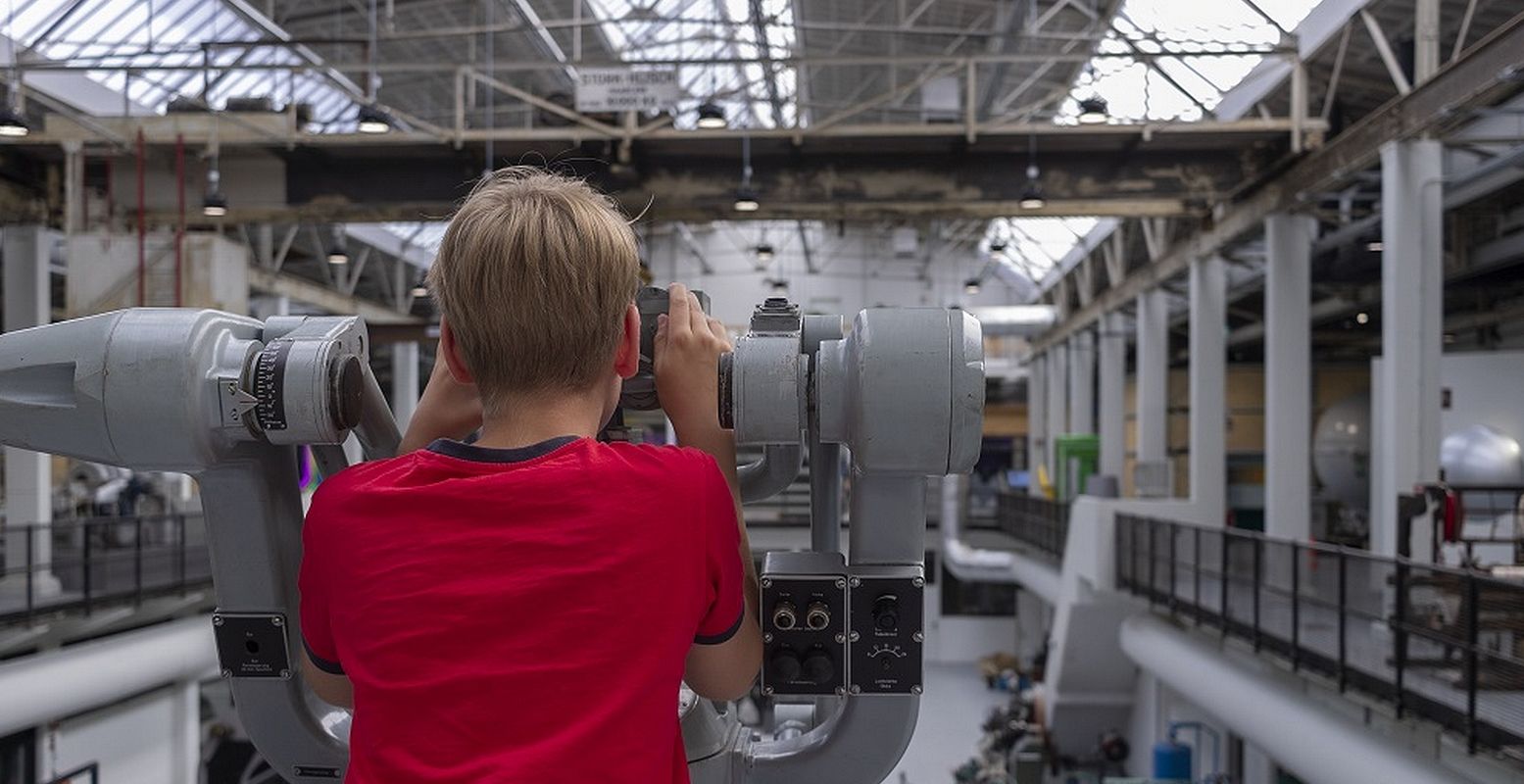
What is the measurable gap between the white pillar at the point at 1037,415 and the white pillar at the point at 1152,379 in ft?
Result: 49.8

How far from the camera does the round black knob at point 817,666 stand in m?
1.87

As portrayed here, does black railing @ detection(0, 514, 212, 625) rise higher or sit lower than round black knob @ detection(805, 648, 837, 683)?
lower

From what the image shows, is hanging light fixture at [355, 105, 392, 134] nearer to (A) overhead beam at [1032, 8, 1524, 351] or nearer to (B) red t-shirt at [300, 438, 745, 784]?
(A) overhead beam at [1032, 8, 1524, 351]

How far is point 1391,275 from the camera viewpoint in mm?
11023

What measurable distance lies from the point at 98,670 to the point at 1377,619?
→ 11.6m

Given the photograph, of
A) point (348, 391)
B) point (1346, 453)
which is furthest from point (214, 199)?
point (1346, 453)

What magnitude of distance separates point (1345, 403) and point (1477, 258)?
23.9 feet

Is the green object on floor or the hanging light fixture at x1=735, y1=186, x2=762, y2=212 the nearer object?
the hanging light fixture at x1=735, y1=186, x2=762, y2=212

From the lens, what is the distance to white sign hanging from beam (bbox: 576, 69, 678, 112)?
12.5 meters

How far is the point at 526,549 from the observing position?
1.36 meters

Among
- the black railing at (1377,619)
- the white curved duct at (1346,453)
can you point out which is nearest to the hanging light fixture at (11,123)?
the black railing at (1377,619)

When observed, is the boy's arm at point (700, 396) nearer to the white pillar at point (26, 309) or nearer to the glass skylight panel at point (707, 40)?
the white pillar at point (26, 309)

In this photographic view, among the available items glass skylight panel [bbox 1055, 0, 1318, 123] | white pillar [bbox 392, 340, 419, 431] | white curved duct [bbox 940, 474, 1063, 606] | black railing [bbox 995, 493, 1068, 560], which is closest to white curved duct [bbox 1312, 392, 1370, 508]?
black railing [bbox 995, 493, 1068, 560]

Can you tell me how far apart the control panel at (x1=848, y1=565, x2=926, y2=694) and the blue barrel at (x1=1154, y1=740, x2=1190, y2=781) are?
15784 mm
